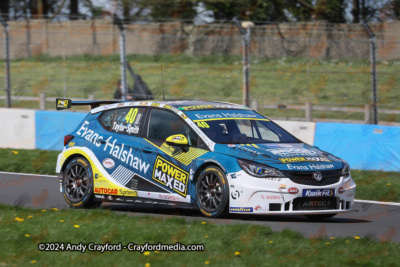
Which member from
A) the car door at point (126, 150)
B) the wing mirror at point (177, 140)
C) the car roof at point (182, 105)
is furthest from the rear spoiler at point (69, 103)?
the wing mirror at point (177, 140)

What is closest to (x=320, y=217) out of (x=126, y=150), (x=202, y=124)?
(x=202, y=124)

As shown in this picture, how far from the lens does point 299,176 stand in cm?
863

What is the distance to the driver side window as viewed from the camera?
31.3ft

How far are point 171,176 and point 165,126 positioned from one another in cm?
83

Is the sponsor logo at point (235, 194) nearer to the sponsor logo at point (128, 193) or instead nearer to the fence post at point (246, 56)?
the sponsor logo at point (128, 193)

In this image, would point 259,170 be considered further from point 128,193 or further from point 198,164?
point 128,193

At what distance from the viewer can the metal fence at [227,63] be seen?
1942cm

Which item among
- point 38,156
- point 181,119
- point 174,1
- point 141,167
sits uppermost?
point 174,1

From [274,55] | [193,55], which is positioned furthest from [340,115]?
[193,55]

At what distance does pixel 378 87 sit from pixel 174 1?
51.5 ft

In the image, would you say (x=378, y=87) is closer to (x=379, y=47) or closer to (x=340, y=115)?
(x=379, y=47)

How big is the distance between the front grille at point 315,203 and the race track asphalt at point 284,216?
23 centimetres

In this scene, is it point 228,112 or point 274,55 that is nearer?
point 228,112

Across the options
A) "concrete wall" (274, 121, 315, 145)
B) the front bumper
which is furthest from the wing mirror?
"concrete wall" (274, 121, 315, 145)
